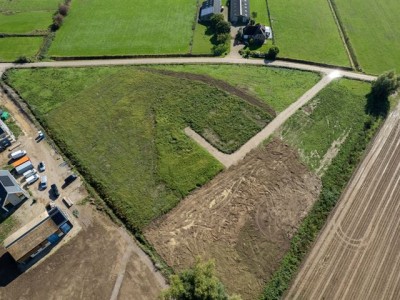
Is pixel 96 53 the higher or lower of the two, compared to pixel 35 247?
higher

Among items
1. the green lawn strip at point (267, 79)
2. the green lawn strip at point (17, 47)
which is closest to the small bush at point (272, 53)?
the green lawn strip at point (267, 79)

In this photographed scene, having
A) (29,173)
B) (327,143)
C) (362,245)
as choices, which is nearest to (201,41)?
(327,143)

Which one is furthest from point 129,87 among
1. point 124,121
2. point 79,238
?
point 79,238

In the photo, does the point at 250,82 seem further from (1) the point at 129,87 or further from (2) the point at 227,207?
(2) the point at 227,207

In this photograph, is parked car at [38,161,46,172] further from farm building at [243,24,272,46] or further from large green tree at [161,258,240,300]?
farm building at [243,24,272,46]

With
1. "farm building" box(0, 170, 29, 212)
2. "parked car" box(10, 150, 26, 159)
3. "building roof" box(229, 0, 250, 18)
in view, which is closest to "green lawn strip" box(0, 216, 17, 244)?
"farm building" box(0, 170, 29, 212)

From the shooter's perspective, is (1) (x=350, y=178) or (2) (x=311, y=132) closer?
(1) (x=350, y=178)

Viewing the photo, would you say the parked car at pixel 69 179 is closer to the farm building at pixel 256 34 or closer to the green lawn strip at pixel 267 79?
the green lawn strip at pixel 267 79
